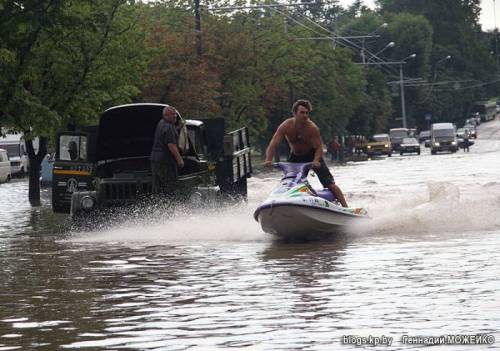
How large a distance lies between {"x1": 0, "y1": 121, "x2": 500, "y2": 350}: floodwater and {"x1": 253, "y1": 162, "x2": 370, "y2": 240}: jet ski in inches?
12.8

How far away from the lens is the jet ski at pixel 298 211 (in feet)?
56.7

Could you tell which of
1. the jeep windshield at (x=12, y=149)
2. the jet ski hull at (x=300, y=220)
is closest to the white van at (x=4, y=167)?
the jeep windshield at (x=12, y=149)

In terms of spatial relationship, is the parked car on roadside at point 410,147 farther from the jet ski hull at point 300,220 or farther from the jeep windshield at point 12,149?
the jet ski hull at point 300,220

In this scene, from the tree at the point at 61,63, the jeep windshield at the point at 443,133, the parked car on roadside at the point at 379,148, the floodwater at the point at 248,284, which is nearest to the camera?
the floodwater at the point at 248,284

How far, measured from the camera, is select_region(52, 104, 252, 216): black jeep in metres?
21.2

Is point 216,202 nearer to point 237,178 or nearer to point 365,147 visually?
point 237,178

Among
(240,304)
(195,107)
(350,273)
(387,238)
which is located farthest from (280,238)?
(195,107)

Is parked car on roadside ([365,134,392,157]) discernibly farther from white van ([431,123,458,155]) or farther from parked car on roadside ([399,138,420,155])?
white van ([431,123,458,155])

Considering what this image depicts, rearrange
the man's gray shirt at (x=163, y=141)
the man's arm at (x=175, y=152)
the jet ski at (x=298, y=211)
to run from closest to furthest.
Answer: the jet ski at (x=298, y=211) → the man's arm at (x=175, y=152) → the man's gray shirt at (x=163, y=141)

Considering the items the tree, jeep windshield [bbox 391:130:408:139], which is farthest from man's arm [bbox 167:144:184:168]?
jeep windshield [bbox 391:130:408:139]

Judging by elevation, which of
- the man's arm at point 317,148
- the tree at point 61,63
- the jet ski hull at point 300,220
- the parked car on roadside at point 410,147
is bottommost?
the parked car on roadside at point 410,147

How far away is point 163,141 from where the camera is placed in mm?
20531

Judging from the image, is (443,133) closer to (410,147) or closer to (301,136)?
(410,147)

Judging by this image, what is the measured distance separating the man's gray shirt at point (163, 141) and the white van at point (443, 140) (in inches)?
2961
